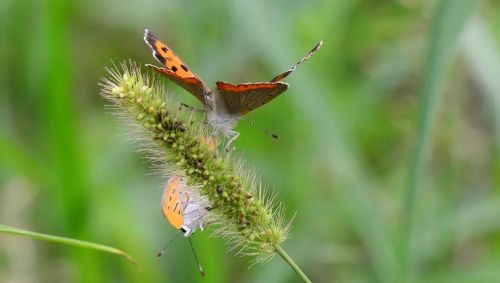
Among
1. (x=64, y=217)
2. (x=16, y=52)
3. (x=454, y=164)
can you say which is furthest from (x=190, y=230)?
(x=16, y=52)

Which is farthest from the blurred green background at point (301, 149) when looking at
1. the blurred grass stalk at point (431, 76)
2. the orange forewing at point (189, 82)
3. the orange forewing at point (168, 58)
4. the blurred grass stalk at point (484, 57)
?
the orange forewing at point (168, 58)

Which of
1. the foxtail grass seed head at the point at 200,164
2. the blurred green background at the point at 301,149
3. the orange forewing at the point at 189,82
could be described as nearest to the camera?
the foxtail grass seed head at the point at 200,164

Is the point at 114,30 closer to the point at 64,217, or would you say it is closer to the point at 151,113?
the point at 64,217

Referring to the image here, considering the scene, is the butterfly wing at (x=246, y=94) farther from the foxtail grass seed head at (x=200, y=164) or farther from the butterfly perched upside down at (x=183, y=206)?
the butterfly perched upside down at (x=183, y=206)

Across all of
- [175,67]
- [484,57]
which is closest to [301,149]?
[484,57]

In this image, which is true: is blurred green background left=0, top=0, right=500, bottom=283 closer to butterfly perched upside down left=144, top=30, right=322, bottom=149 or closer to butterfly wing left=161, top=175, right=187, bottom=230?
butterfly perched upside down left=144, top=30, right=322, bottom=149

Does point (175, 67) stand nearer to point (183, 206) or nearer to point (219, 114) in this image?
point (219, 114)
